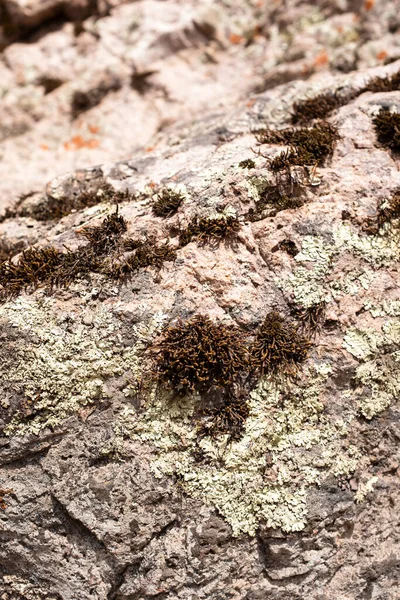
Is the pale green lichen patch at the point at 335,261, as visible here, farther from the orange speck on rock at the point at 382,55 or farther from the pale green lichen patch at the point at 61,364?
the orange speck on rock at the point at 382,55

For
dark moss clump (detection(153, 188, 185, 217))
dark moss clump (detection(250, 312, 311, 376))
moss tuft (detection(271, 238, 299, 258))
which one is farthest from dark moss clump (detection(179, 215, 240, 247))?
dark moss clump (detection(250, 312, 311, 376))

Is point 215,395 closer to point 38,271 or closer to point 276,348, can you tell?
point 276,348

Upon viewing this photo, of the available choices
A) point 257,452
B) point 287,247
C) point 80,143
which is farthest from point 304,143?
point 80,143

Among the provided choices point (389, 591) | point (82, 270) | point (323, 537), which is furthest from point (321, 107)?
point (389, 591)

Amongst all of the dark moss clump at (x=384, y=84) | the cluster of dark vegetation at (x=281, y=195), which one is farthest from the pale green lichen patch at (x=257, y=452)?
the dark moss clump at (x=384, y=84)

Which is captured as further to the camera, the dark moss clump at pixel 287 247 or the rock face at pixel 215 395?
the dark moss clump at pixel 287 247

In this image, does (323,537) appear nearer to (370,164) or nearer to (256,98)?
(370,164)

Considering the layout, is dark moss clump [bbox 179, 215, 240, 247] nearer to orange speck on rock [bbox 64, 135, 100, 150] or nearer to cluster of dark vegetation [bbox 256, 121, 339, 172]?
cluster of dark vegetation [bbox 256, 121, 339, 172]
